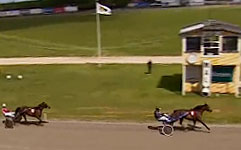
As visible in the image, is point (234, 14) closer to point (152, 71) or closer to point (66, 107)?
point (152, 71)

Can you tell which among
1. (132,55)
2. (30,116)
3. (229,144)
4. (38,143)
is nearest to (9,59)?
(132,55)

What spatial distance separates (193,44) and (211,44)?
0.94 meters

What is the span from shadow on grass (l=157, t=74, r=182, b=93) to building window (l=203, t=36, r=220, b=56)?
303cm

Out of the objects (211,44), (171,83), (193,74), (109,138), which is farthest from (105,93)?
(109,138)

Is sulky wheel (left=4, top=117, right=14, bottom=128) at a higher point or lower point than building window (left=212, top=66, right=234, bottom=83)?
lower

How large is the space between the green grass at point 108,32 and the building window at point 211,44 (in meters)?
17.3

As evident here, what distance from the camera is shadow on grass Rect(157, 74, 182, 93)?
2764 centimetres

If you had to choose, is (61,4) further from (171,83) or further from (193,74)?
(193,74)

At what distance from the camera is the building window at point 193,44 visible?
25.4m

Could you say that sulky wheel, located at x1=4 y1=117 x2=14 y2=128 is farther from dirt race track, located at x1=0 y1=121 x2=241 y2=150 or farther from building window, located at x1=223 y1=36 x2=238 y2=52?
building window, located at x1=223 y1=36 x2=238 y2=52

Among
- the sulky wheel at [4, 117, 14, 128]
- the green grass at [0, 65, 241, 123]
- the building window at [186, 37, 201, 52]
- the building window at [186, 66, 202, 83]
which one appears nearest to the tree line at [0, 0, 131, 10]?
the green grass at [0, 65, 241, 123]

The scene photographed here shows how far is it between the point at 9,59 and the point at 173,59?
13140 mm

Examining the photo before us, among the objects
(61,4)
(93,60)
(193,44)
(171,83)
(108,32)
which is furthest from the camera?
(61,4)

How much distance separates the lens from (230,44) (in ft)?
83.0
